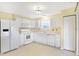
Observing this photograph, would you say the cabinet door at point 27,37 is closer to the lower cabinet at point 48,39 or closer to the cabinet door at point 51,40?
the lower cabinet at point 48,39

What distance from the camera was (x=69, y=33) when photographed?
227cm

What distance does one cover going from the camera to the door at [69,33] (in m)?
2.19

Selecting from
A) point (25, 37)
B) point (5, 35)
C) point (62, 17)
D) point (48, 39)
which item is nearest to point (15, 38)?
point (25, 37)

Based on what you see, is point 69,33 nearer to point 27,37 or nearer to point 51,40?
point 51,40

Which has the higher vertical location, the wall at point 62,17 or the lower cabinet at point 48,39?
the wall at point 62,17

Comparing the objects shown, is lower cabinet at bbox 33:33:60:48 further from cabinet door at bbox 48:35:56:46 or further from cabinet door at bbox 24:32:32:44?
cabinet door at bbox 24:32:32:44

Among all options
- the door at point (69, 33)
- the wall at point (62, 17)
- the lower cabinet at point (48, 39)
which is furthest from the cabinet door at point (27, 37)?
the door at point (69, 33)

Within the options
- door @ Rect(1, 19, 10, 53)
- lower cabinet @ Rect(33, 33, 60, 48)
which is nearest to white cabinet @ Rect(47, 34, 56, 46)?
lower cabinet @ Rect(33, 33, 60, 48)

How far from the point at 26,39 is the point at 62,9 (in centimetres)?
115

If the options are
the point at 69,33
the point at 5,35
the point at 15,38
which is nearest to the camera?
the point at 69,33

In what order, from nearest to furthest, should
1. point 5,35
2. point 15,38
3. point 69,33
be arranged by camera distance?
point 69,33 < point 15,38 < point 5,35

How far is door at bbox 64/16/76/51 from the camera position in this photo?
2.19m

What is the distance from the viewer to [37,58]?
91cm

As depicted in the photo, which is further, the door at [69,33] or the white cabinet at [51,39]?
the white cabinet at [51,39]
